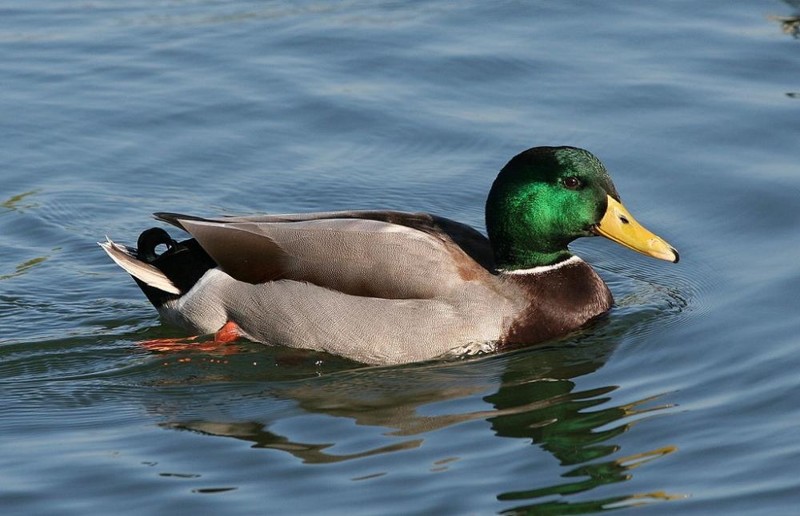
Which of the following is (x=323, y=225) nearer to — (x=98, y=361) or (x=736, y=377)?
(x=98, y=361)

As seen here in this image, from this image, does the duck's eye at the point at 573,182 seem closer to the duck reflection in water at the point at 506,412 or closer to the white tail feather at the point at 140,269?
the duck reflection in water at the point at 506,412

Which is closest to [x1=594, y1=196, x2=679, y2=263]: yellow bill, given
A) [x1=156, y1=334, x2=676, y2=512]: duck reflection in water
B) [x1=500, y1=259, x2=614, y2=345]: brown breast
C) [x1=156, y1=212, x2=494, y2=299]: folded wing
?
[x1=500, y1=259, x2=614, y2=345]: brown breast

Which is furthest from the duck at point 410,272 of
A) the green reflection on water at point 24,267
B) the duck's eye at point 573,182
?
the green reflection on water at point 24,267

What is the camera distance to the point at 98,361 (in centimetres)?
860

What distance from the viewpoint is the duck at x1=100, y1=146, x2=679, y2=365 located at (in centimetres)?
841

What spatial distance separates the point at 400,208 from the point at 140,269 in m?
2.35

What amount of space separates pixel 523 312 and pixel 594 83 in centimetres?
413

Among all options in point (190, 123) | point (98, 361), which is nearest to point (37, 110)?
point (190, 123)

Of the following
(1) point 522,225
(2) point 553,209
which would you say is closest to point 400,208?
(1) point 522,225

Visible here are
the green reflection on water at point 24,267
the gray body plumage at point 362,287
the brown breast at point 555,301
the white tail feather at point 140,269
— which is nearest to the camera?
the gray body plumage at point 362,287

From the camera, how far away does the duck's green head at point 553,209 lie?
859 cm

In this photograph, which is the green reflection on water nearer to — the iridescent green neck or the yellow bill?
the iridescent green neck

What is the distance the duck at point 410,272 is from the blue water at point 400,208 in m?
0.15

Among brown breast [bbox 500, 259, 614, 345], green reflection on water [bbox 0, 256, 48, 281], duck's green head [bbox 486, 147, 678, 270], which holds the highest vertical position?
duck's green head [bbox 486, 147, 678, 270]
